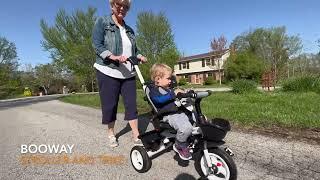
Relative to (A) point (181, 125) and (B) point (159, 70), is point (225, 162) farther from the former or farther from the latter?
(B) point (159, 70)

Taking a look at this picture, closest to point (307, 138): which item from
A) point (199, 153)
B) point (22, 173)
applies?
point (199, 153)

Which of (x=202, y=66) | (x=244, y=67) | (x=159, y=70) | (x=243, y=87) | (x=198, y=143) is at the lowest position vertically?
(x=198, y=143)

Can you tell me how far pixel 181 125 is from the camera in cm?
340

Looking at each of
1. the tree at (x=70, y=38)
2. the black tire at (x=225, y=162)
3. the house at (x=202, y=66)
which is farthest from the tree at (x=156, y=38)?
the black tire at (x=225, y=162)

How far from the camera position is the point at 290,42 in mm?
54812

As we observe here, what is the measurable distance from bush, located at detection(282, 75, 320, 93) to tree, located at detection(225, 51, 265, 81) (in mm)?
28679

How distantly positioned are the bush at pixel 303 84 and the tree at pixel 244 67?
28.7 m

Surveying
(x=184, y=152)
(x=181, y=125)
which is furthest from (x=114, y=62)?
(x=184, y=152)

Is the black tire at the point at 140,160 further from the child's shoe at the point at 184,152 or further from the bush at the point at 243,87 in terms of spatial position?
the bush at the point at 243,87

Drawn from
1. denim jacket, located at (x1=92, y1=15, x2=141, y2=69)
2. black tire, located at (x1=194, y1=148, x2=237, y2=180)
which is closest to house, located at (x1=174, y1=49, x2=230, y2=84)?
denim jacket, located at (x1=92, y1=15, x2=141, y2=69)

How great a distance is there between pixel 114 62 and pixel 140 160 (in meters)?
1.56

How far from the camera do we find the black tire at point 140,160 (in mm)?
3694

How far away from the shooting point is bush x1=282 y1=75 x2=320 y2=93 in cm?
1396

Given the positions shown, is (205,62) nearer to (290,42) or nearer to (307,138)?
(290,42)
